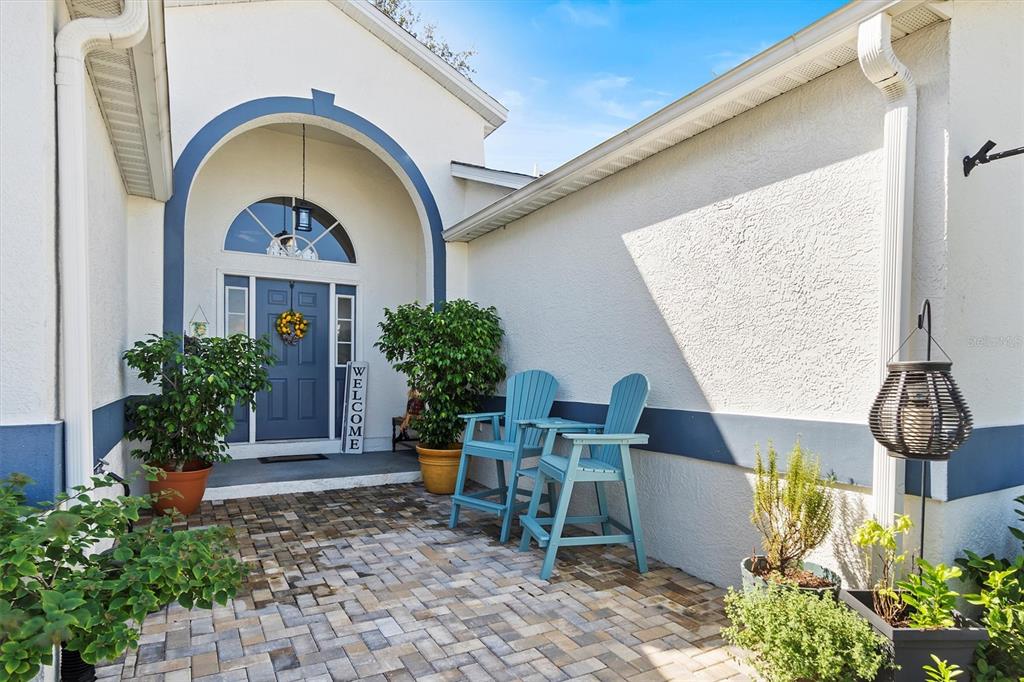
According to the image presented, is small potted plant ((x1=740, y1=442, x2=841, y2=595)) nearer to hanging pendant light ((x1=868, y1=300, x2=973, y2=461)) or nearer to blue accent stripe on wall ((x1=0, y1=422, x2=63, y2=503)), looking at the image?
hanging pendant light ((x1=868, y1=300, x2=973, y2=461))

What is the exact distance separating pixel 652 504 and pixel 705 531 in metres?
0.39

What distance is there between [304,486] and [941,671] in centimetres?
437

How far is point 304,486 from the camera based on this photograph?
484cm

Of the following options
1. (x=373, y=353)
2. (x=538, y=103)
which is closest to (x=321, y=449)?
(x=373, y=353)

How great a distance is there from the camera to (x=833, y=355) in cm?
238

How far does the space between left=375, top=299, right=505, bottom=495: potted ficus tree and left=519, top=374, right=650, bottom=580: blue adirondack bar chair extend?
1.30 m

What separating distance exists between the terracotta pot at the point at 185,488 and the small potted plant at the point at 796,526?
3.64 m

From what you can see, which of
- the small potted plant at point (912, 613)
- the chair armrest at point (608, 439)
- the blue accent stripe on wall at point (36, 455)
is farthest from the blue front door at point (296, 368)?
the small potted plant at point (912, 613)

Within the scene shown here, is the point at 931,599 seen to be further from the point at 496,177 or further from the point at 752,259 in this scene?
the point at 496,177

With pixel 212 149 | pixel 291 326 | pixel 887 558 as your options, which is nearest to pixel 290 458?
pixel 291 326

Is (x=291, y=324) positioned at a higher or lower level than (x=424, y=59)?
lower

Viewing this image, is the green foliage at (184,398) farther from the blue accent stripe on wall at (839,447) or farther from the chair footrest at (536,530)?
the blue accent stripe on wall at (839,447)

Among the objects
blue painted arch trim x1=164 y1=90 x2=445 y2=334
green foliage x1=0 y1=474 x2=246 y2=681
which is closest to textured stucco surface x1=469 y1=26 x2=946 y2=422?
blue painted arch trim x1=164 y1=90 x2=445 y2=334

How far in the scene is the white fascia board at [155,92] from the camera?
2.29 meters
